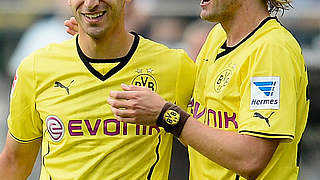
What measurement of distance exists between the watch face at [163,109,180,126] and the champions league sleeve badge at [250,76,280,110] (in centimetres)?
39

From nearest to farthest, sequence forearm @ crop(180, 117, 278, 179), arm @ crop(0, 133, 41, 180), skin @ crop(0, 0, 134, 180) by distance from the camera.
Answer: forearm @ crop(180, 117, 278, 179), skin @ crop(0, 0, 134, 180), arm @ crop(0, 133, 41, 180)

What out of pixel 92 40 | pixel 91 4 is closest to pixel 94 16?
pixel 91 4

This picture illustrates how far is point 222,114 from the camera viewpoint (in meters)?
4.61

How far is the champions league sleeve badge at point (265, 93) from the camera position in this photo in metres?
4.32

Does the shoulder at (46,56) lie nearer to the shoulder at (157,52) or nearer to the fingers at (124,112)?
the shoulder at (157,52)

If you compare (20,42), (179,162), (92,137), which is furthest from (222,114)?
(20,42)

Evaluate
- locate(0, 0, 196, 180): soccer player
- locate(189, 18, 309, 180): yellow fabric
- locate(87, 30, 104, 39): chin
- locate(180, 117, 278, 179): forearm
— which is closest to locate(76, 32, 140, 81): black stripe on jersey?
locate(0, 0, 196, 180): soccer player

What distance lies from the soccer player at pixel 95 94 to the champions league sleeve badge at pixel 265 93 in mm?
674

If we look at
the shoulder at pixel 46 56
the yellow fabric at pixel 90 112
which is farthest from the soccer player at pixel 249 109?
the shoulder at pixel 46 56

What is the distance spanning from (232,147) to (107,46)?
103cm

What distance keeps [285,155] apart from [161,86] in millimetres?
825

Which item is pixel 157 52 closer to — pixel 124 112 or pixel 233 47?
pixel 233 47

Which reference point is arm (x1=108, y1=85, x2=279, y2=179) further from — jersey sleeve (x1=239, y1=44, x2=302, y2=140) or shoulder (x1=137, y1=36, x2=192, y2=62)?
shoulder (x1=137, y1=36, x2=192, y2=62)

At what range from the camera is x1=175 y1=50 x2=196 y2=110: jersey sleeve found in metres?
4.93
